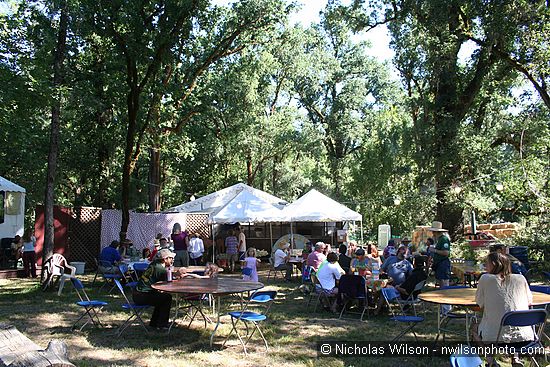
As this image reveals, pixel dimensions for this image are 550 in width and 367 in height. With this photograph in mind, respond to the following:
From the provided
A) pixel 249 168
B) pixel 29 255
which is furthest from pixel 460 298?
pixel 249 168

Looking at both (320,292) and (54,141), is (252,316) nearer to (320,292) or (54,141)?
(320,292)

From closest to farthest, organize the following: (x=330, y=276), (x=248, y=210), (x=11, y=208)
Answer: (x=330, y=276), (x=248, y=210), (x=11, y=208)

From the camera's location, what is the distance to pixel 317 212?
542 inches

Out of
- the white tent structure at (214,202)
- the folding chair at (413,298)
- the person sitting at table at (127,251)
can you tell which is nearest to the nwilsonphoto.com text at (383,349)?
the folding chair at (413,298)

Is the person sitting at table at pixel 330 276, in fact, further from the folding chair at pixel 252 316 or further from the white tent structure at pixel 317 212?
the white tent structure at pixel 317 212

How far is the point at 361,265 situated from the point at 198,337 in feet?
10.5

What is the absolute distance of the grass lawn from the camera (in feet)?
18.2

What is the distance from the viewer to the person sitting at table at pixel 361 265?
8398 millimetres

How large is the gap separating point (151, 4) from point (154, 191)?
27.5 feet

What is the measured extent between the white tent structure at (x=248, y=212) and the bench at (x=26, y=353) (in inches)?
377

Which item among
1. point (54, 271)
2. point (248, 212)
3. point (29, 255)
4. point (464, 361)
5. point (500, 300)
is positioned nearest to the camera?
point (464, 361)

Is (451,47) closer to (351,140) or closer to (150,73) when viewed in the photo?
(150,73)

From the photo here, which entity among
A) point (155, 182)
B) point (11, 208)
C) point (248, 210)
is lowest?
point (248, 210)

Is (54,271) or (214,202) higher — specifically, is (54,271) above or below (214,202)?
below
